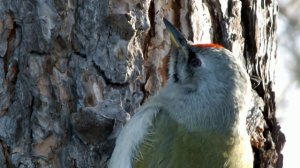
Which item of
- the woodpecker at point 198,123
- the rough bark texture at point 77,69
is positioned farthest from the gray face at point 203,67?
the rough bark texture at point 77,69

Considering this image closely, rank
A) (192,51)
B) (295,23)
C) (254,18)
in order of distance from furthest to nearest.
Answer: (295,23), (254,18), (192,51)

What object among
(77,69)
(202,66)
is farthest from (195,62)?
(77,69)

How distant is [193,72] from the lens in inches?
182

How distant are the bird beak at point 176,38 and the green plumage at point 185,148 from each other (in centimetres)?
49

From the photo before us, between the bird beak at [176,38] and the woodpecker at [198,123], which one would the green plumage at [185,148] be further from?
the bird beak at [176,38]

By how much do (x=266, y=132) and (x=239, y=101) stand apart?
639mm

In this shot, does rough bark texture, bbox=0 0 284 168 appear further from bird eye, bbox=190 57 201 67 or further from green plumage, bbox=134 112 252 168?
green plumage, bbox=134 112 252 168

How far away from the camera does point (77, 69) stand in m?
4.32

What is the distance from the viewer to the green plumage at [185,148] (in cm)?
423

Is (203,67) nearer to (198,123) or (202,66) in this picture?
(202,66)

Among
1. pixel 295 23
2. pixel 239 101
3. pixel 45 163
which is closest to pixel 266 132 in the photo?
pixel 239 101

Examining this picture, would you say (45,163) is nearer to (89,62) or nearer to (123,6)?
(89,62)

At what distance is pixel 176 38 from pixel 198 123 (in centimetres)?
56

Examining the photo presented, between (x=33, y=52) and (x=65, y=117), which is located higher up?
(x=33, y=52)
